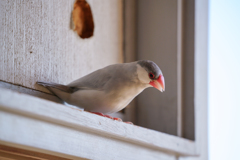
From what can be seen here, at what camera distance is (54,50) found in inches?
54.9

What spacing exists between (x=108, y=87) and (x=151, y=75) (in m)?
0.22

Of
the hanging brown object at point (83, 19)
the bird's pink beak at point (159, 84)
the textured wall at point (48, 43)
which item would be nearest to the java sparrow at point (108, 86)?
the bird's pink beak at point (159, 84)

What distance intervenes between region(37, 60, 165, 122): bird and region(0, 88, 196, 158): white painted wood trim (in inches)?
6.8

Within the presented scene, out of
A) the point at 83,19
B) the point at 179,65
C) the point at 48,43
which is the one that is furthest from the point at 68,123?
the point at 179,65

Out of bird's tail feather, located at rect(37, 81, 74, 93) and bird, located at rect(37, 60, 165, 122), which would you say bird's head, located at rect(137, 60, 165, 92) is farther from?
bird's tail feather, located at rect(37, 81, 74, 93)

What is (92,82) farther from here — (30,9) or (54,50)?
(30,9)

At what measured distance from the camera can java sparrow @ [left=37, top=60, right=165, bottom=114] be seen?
1.32 metres

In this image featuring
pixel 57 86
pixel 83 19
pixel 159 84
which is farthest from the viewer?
pixel 83 19

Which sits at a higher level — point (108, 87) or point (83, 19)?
point (83, 19)

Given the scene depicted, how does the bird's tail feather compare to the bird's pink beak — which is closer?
the bird's tail feather

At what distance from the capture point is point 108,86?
1.34 metres

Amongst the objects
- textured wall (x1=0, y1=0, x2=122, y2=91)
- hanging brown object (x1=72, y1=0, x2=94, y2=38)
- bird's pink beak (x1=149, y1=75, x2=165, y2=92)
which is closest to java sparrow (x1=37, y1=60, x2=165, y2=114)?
bird's pink beak (x1=149, y1=75, x2=165, y2=92)

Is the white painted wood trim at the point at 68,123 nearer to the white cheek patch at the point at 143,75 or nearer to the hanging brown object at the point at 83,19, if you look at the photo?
the white cheek patch at the point at 143,75

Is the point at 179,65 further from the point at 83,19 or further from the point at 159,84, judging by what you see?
the point at 83,19
